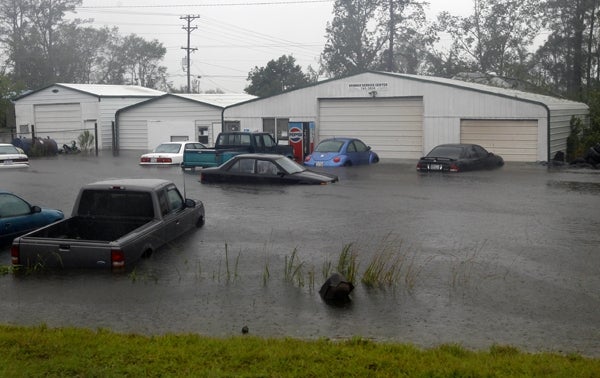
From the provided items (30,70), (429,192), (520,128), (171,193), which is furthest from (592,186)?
(30,70)

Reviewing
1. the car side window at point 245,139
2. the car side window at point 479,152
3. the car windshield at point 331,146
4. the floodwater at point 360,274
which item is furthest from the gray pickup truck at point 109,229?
the car side window at point 479,152

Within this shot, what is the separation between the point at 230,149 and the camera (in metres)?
32.0

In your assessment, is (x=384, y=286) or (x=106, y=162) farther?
(x=106, y=162)

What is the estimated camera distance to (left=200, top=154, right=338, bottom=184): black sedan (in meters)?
24.0

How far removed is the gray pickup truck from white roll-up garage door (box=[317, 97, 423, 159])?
77.1ft

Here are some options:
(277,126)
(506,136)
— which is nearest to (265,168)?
(506,136)

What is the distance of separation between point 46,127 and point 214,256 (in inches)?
1588

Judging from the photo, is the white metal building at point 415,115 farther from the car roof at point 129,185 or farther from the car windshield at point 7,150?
the car roof at point 129,185

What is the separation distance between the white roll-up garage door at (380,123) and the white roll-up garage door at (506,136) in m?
2.68

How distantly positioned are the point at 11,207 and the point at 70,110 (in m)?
36.7

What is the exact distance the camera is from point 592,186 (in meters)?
24.5

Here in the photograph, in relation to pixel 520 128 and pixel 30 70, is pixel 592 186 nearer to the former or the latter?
pixel 520 128

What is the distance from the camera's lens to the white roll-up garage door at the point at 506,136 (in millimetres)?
33844

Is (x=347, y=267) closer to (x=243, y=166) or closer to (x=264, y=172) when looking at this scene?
(x=264, y=172)
